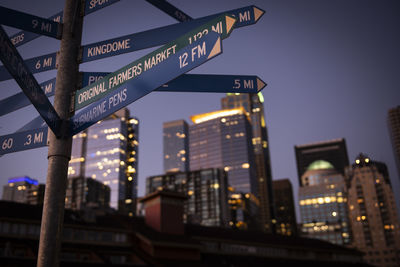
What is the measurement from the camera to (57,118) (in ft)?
16.9

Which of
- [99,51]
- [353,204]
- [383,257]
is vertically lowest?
[383,257]

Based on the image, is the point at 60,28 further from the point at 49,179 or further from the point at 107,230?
the point at 107,230

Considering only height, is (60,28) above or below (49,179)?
above

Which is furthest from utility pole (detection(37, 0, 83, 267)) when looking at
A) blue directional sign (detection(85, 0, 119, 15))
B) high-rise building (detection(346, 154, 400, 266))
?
high-rise building (detection(346, 154, 400, 266))

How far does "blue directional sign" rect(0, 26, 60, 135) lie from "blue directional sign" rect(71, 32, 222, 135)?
28cm

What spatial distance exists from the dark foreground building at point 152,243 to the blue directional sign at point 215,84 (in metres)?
25.6

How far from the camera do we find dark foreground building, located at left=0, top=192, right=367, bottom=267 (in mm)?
31672

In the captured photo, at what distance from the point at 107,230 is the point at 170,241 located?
6.06 m

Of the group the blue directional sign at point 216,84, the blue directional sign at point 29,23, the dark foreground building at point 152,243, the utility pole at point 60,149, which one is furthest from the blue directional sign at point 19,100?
the dark foreground building at point 152,243

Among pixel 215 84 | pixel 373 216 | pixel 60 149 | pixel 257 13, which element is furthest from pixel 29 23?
pixel 373 216

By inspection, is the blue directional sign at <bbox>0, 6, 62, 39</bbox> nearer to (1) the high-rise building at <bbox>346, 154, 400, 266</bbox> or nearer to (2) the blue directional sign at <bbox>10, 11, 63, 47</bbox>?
(2) the blue directional sign at <bbox>10, 11, 63, 47</bbox>

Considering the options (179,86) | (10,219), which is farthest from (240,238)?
(179,86)

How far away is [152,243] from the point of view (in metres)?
36.7

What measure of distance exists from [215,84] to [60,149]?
85.8 inches
